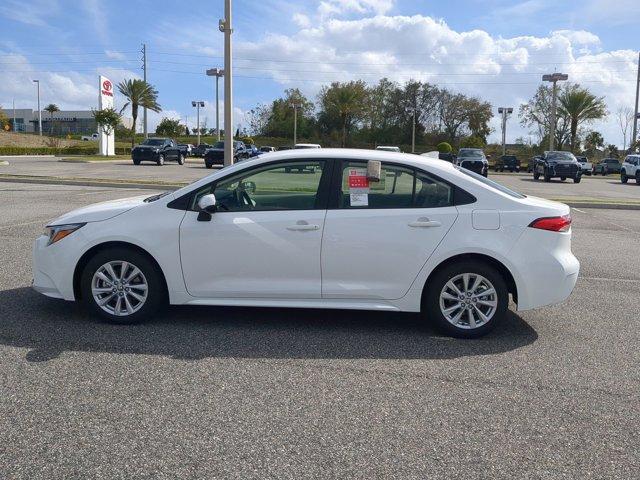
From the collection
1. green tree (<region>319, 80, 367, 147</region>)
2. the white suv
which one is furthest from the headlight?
green tree (<region>319, 80, 367, 147</region>)

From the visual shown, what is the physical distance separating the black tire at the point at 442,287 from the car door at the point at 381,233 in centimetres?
20

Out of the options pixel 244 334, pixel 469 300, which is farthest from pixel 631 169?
pixel 244 334

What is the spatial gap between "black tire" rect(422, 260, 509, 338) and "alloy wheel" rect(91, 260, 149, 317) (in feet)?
7.98

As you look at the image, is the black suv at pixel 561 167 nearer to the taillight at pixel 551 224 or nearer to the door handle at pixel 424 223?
the taillight at pixel 551 224

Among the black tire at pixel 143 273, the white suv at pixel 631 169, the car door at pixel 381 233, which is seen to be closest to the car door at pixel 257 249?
the car door at pixel 381 233

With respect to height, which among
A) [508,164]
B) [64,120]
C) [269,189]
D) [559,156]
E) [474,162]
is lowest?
[269,189]

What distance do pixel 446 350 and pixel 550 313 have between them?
5.78 ft

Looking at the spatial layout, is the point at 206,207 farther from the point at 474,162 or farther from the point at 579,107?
the point at 579,107

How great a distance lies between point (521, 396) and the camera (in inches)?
162

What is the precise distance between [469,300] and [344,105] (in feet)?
239

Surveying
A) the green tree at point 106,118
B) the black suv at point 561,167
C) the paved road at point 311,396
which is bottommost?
the paved road at point 311,396

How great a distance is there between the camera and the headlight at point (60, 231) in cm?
539

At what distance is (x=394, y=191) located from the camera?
533cm

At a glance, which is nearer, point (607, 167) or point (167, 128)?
point (607, 167)
